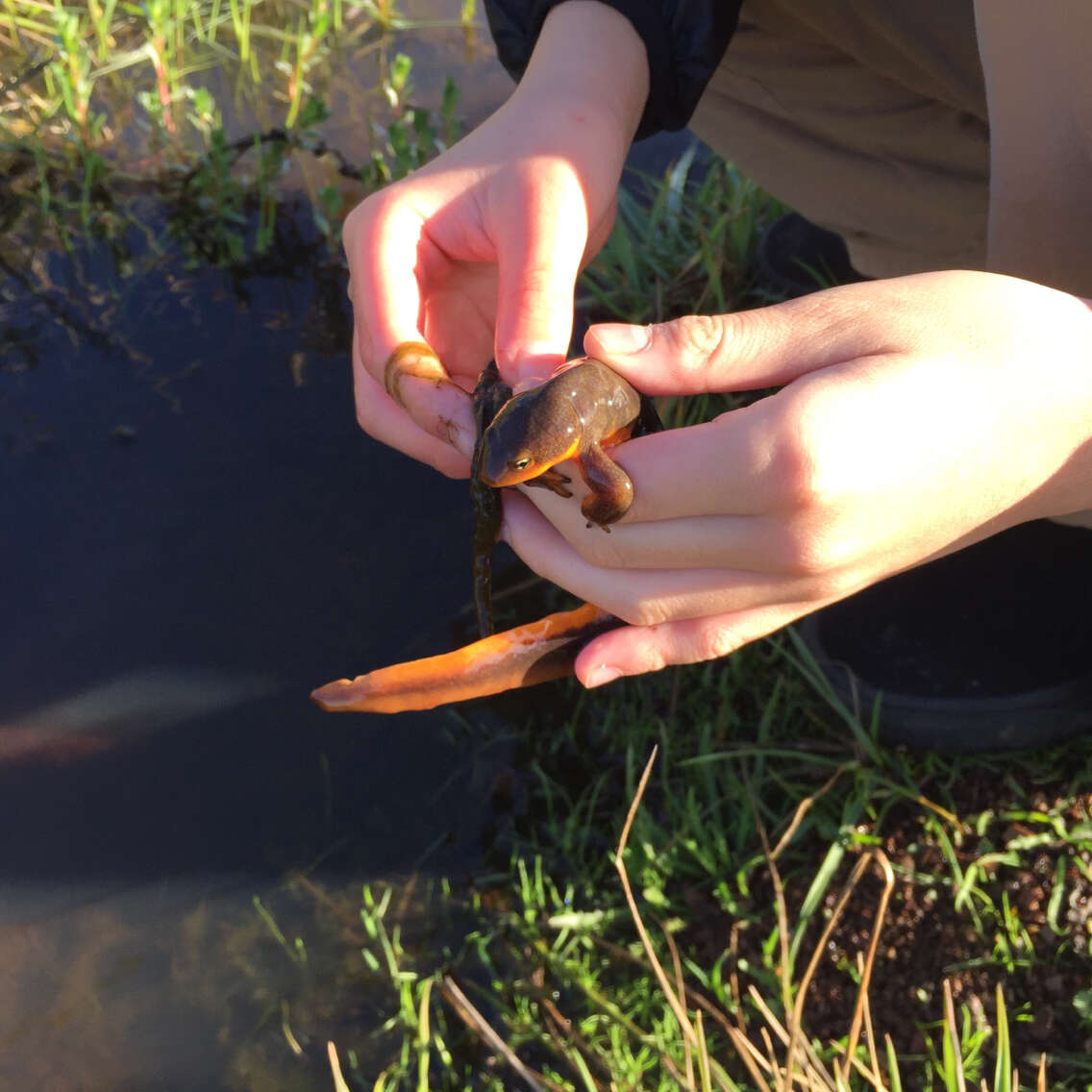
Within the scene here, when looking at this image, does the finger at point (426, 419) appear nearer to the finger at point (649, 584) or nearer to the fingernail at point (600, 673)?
the finger at point (649, 584)

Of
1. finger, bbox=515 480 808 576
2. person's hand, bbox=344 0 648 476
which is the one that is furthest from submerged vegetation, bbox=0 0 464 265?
finger, bbox=515 480 808 576

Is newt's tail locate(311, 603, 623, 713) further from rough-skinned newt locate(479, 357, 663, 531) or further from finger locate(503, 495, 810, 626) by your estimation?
rough-skinned newt locate(479, 357, 663, 531)

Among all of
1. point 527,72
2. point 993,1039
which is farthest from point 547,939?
point 527,72

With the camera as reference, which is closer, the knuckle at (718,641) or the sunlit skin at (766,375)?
the sunlit skin at (766,375)

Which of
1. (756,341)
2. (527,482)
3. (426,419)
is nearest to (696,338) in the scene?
(756,341)

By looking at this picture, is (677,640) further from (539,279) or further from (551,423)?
(539,279)

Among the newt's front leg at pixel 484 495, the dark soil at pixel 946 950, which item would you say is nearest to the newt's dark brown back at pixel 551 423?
the newt's front leg at pixel 484 495
